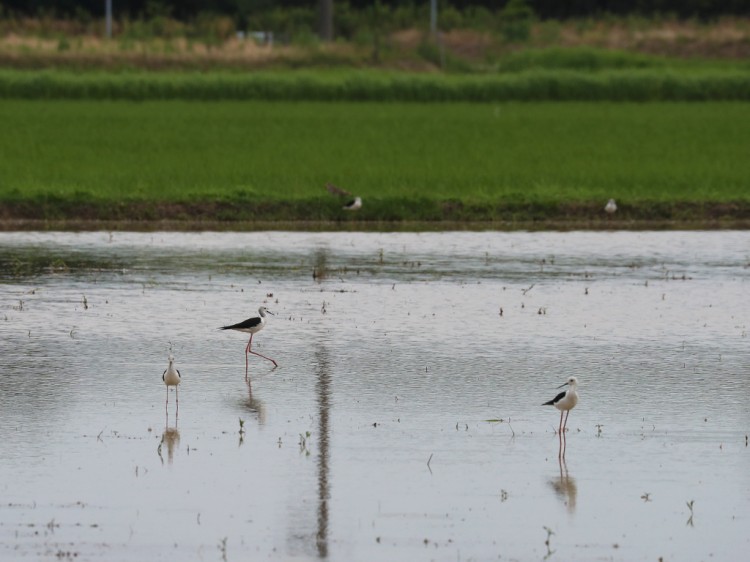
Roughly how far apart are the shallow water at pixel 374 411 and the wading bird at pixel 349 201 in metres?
4.20

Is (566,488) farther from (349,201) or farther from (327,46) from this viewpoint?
(327,46)

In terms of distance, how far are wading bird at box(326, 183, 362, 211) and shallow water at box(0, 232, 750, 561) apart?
4203mm

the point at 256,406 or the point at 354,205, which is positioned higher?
the point at 256,406

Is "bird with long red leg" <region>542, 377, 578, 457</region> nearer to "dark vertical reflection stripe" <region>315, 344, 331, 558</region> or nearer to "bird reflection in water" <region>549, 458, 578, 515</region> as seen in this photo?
"bird reflection in water" <region>549, 458, 578, 515</region>

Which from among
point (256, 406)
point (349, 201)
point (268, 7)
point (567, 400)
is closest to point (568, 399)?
point (567, 400)

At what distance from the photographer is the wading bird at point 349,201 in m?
21.2

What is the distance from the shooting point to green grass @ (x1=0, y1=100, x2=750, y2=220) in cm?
2175

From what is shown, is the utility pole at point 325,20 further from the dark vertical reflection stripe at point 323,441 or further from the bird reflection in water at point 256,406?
the bird reflection in water at point 256,406

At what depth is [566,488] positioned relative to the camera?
7832 millimetres

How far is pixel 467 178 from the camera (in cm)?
2452

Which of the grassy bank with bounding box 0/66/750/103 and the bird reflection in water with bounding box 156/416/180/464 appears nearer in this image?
the bird reflection in water with bounding box 156/416/180/464

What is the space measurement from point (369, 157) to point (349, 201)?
6.25 metres

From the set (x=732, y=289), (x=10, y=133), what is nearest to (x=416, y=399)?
(x=732, y=289)

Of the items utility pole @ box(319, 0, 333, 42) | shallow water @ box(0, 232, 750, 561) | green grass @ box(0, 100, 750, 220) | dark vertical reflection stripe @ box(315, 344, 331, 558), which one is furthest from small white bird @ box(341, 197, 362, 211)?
utility pole @ box(319, 0, 333, 42)
